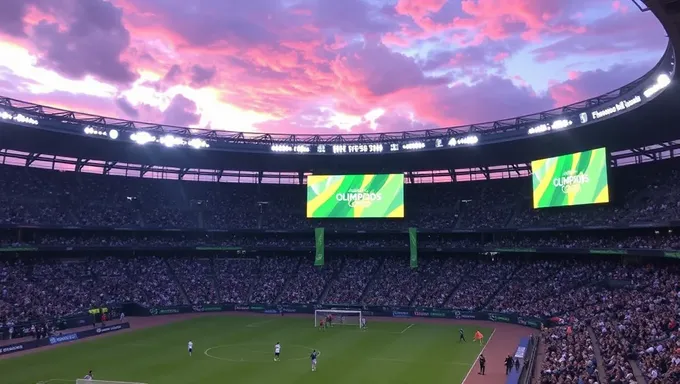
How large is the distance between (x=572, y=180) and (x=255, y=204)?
4597cm

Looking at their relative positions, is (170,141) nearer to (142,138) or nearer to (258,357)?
(142,138)

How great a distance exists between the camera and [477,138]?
2420 inches

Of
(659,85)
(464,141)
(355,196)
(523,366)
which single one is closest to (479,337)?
(523,366)

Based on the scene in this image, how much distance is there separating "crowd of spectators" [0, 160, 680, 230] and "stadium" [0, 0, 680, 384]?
0.28 meters

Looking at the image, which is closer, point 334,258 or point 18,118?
point 18,118

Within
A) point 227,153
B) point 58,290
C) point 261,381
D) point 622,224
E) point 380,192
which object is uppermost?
point 227,153

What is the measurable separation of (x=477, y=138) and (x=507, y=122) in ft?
12.1

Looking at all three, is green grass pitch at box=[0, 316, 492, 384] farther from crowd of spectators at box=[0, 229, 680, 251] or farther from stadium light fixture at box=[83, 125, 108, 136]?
stadium light fixture at box=[83, 125, 108, 136]

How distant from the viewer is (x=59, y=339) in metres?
47.8

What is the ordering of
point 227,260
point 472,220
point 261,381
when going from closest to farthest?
point 261,381 < point 472,220 < point 227,260

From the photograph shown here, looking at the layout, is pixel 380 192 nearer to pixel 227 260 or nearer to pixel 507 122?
pixel 507 122

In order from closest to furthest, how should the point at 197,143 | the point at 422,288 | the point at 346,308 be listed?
the point at 197,143, the point at 346,308, the point at 422,288

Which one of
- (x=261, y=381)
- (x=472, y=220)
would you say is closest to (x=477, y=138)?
(x=472, y=220)

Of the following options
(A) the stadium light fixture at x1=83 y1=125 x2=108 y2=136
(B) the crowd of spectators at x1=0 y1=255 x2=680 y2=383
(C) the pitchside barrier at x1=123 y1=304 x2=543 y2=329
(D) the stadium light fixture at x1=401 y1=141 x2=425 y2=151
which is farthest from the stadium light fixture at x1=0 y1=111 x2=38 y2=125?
(D) the stadium light fixture at x1=401 y1=141 x2=425 y2=151
